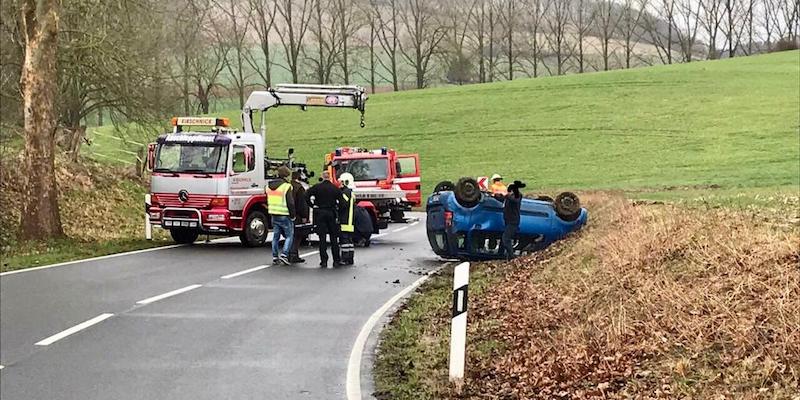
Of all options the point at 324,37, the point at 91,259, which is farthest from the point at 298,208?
the point at 324,37

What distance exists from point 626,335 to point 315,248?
13.6m

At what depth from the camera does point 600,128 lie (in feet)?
160

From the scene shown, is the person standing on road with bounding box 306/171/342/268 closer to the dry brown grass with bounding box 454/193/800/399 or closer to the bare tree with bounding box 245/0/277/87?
the dry brown grass with bounding box 454/193/800/399

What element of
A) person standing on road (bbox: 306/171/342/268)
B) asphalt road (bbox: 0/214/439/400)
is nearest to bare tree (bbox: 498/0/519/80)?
person standing on road (bbox: 306/171/342/268)

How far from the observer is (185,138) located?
64.4ft

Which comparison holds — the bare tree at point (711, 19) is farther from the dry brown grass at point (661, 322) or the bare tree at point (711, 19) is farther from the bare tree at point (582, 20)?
the dry brown grass at point (661, 322)

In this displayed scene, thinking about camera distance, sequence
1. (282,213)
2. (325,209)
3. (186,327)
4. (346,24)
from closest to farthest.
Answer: (186,327) < (325,209) < (282,213) < (346,24)

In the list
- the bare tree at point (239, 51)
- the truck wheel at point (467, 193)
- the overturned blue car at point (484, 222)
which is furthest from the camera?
the bare tree at point (239, 51)

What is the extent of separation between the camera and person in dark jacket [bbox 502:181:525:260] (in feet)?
50.2

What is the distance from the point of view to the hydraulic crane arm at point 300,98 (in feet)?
75.3

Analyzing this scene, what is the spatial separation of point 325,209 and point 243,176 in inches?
184

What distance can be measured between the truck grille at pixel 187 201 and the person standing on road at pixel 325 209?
435 cm

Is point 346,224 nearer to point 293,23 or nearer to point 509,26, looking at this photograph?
point 293,23

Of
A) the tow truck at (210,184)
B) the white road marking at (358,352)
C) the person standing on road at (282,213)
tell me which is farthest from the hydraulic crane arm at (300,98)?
the white road marking at (358,352)
